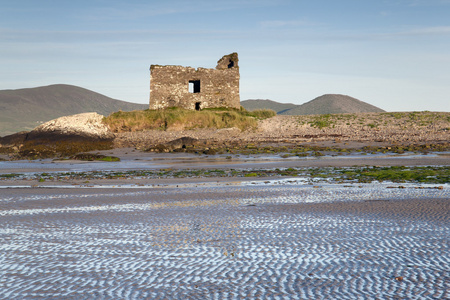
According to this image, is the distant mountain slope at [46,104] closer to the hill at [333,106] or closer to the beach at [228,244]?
the hill at [333,106]

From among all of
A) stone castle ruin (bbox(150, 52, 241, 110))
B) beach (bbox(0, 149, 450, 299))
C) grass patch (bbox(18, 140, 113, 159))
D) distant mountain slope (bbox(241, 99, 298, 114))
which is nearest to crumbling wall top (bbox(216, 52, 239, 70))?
stone castle ruin (bbox(150, 52, 241, 110))

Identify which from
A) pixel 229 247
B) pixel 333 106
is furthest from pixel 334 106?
pixel 229 247

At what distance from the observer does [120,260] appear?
473 cm

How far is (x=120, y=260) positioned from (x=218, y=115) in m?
30.5

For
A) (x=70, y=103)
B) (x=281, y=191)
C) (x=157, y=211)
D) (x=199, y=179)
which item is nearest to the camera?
(x=157, y=211)

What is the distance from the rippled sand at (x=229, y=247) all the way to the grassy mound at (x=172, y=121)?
2374 centimetres

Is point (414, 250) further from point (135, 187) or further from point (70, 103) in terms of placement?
point (70, 103)

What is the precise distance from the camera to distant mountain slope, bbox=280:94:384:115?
8375cm

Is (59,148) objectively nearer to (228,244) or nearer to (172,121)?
(172,121)

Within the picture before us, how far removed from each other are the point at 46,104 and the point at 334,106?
5685 centimetres

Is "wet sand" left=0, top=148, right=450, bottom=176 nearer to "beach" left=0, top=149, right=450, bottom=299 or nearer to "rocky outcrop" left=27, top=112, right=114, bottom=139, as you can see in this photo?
"rocky outcrop" left=27, top=112, right=114, bottom=139

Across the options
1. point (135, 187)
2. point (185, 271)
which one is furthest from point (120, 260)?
point (135, 187)

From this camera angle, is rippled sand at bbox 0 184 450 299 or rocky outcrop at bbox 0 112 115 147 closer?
rippled sand at bbox 0 184 450 299

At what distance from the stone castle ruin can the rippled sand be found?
30.4 m
